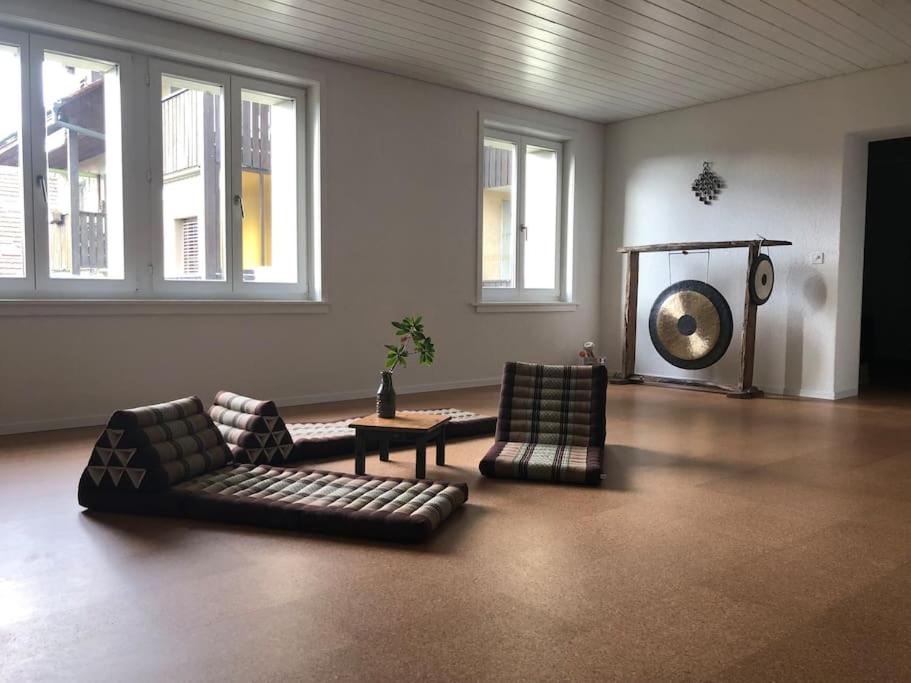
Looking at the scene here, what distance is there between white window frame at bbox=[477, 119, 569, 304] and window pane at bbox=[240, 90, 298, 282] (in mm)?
1742

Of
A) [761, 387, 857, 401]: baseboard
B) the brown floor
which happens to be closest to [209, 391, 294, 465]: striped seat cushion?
the brown floor

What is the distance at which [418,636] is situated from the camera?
194cm

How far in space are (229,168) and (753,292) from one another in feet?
13.5

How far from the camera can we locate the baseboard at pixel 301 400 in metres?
4.43

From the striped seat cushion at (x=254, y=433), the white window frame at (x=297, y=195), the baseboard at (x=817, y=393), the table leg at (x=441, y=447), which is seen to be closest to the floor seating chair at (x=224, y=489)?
the striped seat cushion at (x=254, y=433)

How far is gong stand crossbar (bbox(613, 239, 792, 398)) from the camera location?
241 inches

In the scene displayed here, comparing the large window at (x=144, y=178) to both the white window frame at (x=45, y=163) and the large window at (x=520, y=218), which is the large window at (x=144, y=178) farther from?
the large window at (x=520, y=218)

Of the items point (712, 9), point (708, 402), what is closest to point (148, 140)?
point (712, 9)

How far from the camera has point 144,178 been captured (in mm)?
4828

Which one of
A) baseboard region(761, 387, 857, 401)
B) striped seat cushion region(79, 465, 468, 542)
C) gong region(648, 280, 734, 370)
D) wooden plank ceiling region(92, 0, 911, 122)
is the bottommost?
baseboard region(761, 387, 857, 401)

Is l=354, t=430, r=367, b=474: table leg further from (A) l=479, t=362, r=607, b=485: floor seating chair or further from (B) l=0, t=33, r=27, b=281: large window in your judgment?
(B) l=0, t=33, r=27, b=281: large window

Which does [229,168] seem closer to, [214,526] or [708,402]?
[214,526]

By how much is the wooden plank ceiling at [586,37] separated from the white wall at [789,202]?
264 millimetres

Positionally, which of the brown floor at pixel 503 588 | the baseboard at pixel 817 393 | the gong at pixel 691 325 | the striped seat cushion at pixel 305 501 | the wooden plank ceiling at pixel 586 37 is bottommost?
the brown floor at pixel 503 588
